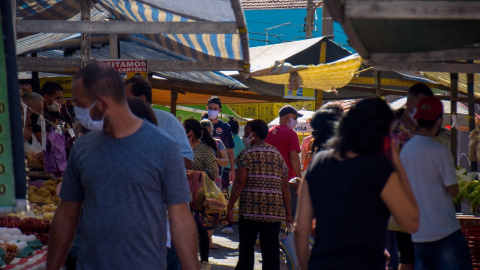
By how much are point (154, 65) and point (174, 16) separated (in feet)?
1.66

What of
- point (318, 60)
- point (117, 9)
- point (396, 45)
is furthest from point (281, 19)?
point (396, 45)

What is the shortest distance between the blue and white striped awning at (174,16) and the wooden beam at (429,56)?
1105 mm

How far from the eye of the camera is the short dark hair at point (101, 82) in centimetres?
336

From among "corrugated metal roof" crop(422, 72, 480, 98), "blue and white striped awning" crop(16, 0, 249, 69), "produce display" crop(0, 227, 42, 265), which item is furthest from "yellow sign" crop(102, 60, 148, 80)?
"corrugated metal roof" crop(422, 72, 480, 98)

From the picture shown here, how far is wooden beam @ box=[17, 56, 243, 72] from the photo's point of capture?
613cm

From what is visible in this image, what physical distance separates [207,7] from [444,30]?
218 cm

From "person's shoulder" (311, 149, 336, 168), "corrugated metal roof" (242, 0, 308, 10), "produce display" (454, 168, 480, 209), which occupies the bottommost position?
"produce display" (454, 168, 480, 209)

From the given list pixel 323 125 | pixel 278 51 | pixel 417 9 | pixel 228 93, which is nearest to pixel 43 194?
pixel 323 125

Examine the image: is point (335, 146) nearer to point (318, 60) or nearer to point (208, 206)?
point (208, 206)

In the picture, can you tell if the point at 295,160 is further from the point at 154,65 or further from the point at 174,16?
the point at 174,16

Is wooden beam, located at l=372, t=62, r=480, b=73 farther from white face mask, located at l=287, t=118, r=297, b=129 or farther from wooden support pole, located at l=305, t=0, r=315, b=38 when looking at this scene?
wooden support pole, located at l=305, t=0, r=315, b=38

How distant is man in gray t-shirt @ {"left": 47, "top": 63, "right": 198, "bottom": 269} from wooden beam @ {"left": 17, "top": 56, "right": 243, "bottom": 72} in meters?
2.69

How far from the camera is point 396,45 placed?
4.39m

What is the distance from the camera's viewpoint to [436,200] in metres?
4.82
